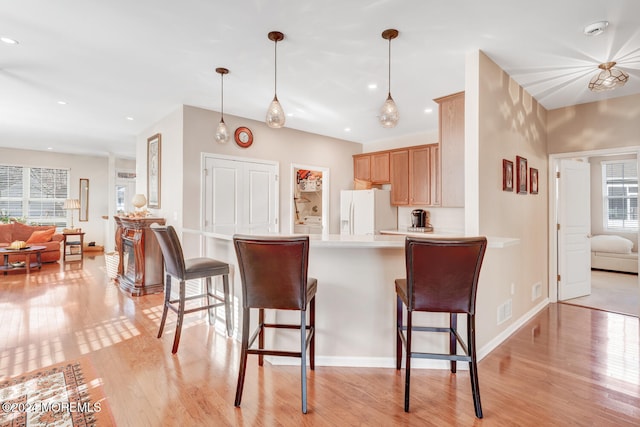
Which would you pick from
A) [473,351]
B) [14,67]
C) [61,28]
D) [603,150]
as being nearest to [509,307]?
[473,351]

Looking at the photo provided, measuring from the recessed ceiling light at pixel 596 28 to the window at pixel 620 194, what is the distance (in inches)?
222

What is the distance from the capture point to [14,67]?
311cm

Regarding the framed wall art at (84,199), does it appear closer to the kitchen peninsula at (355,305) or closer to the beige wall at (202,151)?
the beige wall at (202,151)

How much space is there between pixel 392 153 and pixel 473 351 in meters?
4.19

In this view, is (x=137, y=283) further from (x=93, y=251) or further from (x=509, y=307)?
(x=93, y=251)

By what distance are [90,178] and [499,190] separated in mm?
9397

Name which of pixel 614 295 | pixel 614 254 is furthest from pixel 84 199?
pixel 614 254

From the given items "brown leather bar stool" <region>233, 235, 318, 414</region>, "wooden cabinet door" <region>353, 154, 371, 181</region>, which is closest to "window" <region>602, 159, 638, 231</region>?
"wooden cabinet door" <region>353, 154, 371, 181</region>

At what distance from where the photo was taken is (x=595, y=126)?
3.92 meters

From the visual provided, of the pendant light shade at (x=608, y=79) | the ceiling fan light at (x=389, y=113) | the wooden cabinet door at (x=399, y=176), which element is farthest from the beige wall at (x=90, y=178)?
the pendant light shade at (x=608, y=79)

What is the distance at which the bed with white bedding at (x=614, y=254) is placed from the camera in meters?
5.80

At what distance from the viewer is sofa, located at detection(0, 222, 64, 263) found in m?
6.46

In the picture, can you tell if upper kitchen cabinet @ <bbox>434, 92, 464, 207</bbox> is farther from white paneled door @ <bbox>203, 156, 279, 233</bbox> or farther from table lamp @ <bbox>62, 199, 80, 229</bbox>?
table lamp @ <bbox>62, 199, 80, 229</bbox>

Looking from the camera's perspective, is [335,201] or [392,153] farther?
[335,201]
